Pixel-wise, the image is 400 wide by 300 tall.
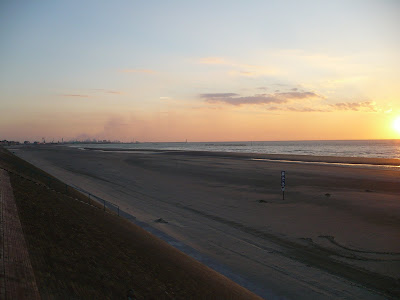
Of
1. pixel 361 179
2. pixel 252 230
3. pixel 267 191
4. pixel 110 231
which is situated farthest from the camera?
pixel 361 179

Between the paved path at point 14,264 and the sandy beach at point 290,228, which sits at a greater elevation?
the paved path at point 14,264

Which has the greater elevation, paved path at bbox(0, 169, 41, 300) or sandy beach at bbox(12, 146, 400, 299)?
paved path at bbox(0, 169, 41, 300)

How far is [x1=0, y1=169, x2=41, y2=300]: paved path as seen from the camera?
6137 millimetres

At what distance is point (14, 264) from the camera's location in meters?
7.03

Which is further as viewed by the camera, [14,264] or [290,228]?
[290,228]

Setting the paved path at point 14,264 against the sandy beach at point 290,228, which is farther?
the sandy beach at point 290,228

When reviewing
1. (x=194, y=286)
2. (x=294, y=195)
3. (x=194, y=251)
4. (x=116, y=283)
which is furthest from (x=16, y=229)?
(x=294, y=195)

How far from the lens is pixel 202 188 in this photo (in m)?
31.8

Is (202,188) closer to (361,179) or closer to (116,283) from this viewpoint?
(361,179)

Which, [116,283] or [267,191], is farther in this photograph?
[267,191]

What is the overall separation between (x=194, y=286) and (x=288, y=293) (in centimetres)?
341

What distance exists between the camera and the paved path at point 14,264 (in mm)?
6137

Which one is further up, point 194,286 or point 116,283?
point 116,283

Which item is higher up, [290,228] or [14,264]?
[14,264]
